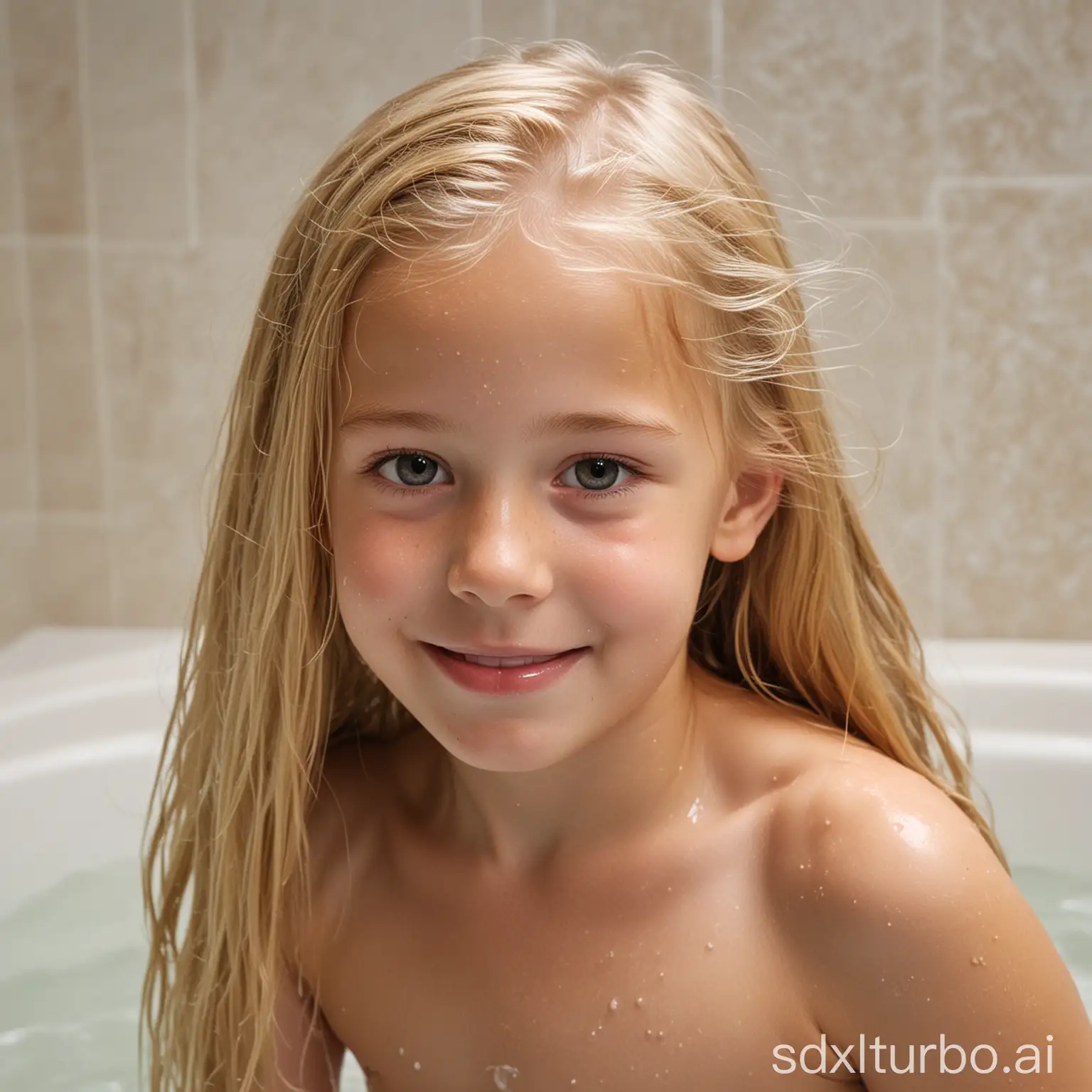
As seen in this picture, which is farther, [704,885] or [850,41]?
[850,41]

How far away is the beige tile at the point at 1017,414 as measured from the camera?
5.15 ft

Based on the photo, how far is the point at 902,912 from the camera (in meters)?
0.69

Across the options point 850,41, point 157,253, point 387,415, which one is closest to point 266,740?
point 387,415

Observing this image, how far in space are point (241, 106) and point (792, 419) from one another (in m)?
1.06

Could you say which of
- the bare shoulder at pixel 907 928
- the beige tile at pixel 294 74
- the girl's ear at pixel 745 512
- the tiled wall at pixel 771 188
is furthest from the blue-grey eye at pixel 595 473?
the beige tile at pixel 294 74

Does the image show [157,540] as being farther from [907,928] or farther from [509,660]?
[907,928]

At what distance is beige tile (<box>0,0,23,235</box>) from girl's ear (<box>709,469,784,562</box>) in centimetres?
116

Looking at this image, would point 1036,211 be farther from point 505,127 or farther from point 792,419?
point 505,127

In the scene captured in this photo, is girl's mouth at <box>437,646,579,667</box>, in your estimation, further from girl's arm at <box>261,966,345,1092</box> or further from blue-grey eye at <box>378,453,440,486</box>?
girl's arm at <box>261,966,345,1092</box>

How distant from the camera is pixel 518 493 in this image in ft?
2.13

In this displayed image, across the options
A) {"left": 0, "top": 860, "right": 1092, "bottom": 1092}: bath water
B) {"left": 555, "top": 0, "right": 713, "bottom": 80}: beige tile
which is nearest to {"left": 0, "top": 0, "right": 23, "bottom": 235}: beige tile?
{"left": 555, "top": 0, "right": 713, "bottom": 80}: beige tile

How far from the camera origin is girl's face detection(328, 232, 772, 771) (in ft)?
2.11

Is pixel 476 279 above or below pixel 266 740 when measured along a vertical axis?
above

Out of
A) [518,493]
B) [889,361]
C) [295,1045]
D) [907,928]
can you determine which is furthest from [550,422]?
[889,361]
